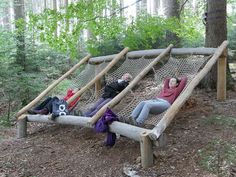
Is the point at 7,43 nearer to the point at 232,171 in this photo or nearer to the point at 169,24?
the point at 169,24

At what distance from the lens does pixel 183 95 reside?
193 inches

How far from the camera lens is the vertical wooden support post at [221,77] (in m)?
6.45

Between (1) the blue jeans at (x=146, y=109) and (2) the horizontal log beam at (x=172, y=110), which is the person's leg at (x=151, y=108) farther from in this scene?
(2) the horizontal log beam at (x=172, y=110)

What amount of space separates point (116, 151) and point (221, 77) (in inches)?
112

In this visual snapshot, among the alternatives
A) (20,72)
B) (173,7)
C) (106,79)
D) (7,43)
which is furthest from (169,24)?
(7,43)

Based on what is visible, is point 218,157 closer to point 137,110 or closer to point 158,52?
point 137,110

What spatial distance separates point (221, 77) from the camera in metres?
6.49

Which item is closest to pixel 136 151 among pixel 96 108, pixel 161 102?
pixel 161 102

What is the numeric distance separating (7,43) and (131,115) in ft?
18.9

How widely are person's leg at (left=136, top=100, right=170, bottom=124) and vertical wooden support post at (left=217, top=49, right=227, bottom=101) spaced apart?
5.50 ft

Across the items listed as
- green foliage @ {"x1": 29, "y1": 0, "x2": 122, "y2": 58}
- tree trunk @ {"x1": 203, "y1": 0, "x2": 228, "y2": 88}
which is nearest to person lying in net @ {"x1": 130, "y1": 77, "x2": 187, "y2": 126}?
tree trunk @ {"x1": 203, "y1": 0, "x2": 228, "y2": 88}

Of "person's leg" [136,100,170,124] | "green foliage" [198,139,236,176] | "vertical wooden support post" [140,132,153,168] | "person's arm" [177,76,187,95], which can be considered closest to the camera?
"green foliage" [198,139,236,176]

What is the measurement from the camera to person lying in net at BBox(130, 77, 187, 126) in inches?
202

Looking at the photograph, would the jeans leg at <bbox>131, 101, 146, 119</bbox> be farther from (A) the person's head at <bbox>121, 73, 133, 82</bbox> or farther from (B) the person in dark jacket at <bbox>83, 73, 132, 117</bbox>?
(A) the person's head at <bbox>121, 73, 133, 82</bbox>
